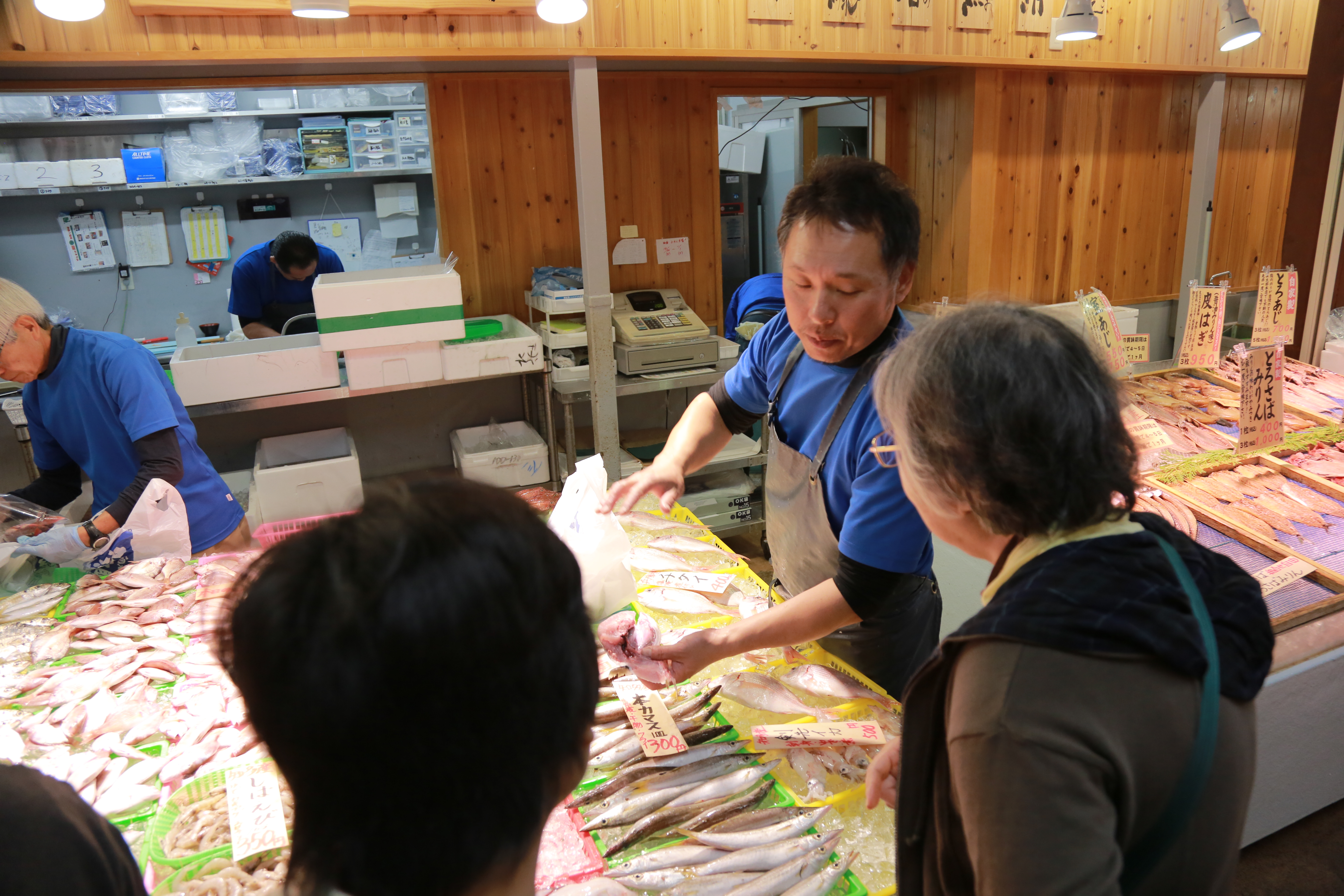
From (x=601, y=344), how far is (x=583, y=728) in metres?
3.21

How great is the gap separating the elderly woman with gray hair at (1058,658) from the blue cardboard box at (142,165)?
6.78m

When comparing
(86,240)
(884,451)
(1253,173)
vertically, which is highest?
(1253,173)

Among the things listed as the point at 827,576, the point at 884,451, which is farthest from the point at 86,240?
the point at 884,451

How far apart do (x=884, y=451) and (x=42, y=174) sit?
22.5ft

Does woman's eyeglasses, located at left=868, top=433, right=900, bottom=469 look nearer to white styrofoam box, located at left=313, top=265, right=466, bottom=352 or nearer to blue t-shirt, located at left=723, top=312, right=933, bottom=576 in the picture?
blue t-shirt, located at left=723, top=312, right=933, bottom=576

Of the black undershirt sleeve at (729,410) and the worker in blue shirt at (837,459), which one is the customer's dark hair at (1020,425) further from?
the black undershirt sleeve at (729,410)

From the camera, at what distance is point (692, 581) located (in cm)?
212

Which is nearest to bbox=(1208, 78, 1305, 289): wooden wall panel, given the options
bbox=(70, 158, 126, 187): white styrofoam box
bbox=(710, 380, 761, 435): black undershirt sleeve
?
bbox=(710, 380, 761, 435): black undershirt sleeve

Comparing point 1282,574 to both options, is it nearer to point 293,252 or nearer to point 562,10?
point 562,10

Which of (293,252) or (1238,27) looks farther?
(293,252)

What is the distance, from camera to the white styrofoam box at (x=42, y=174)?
5801 mm

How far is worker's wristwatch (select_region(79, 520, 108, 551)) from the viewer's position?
8.03 ft

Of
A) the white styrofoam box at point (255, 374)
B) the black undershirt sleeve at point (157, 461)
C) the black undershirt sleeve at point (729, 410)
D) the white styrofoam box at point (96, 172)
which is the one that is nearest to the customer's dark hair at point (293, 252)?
the white styrofoam box at point (255, 374)

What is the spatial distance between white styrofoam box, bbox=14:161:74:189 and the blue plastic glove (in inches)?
184
